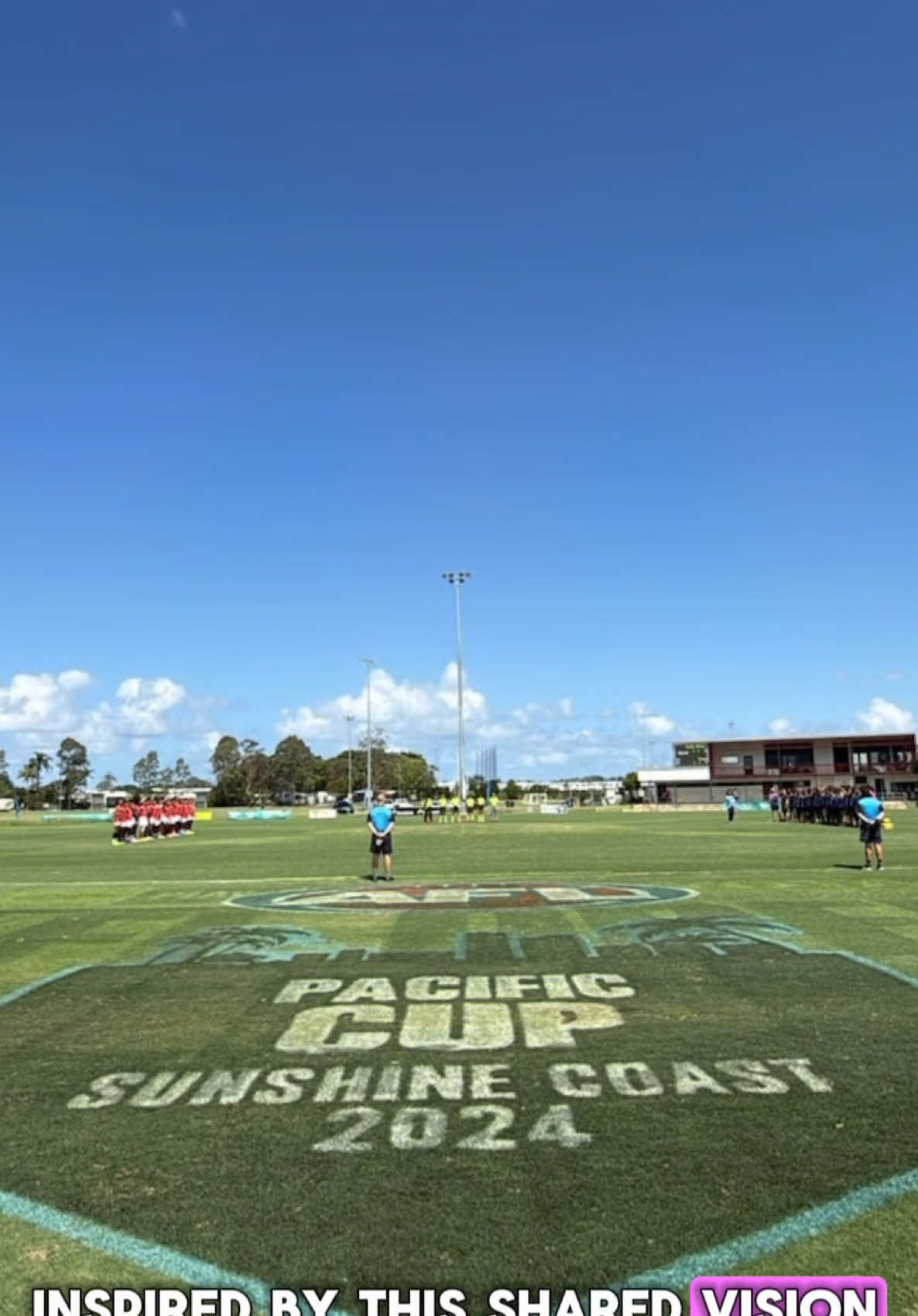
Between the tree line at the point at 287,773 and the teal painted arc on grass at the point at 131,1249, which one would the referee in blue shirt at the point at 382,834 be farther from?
the tree line at the point at 287,773

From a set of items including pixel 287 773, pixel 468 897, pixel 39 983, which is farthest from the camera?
pixel 287 773

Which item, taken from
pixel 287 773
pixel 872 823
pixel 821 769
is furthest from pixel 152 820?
pixel 287 773

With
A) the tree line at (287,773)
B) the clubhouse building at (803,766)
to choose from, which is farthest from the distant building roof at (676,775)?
the tree line at (287,773)

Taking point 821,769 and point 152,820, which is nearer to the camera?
point 152,820

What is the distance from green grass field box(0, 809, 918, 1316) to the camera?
483 cm

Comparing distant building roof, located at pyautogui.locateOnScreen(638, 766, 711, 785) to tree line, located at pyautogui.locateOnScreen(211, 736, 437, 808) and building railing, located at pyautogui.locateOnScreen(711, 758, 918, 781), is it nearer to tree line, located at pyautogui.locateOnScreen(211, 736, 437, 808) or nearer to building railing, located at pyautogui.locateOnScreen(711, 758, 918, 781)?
building railing, located at pyautogui.locateOnScreen(711, 758, 918, 781)

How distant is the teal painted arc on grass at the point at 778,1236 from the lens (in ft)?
15.0

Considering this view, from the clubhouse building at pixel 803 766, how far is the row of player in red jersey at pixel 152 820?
76.8 m

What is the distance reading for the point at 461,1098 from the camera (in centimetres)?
Result: 705

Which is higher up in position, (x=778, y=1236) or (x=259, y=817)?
(x=259, y=817)

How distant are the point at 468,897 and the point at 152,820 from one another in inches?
1274

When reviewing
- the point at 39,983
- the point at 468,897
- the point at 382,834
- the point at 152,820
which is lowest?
the point at 39,983

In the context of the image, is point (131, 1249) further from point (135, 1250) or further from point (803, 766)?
point (803, 766)

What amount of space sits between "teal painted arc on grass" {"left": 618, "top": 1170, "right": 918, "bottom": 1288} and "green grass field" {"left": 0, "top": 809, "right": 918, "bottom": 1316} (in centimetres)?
2
